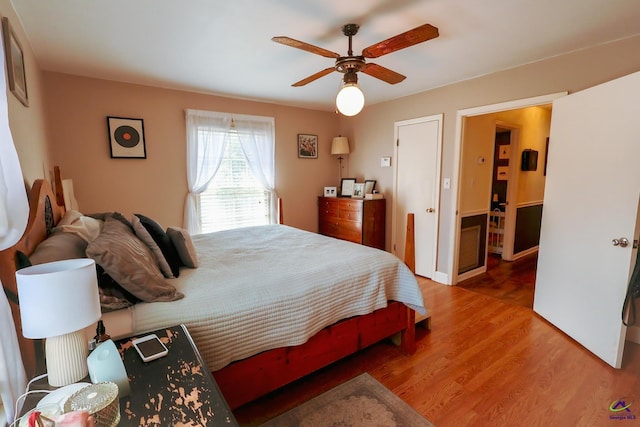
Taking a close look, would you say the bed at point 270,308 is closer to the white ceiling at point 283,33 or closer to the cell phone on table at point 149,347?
the cell phone on table at point 149,347

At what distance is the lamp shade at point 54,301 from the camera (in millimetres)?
866

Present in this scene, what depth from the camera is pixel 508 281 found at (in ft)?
12.3

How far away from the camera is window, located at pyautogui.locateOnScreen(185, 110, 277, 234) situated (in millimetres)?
3775

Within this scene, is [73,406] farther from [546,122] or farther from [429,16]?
[546,122]

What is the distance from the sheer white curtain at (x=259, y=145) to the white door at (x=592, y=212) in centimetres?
322

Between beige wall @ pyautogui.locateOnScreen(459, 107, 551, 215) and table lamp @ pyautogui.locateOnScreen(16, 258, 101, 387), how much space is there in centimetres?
357

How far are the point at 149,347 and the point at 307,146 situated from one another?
3.89 metres

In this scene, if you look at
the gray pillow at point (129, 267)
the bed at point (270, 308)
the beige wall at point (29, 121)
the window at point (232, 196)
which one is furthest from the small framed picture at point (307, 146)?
the gray pillow at point (129, 267)

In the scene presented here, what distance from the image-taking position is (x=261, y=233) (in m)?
3.19

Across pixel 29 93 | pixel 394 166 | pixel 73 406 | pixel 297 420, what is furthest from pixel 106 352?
pixel 394 166

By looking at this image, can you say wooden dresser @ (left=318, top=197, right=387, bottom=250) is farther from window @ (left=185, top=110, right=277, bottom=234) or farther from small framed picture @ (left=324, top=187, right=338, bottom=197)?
window @ (left=185, top=110, right=277, bottom=234)

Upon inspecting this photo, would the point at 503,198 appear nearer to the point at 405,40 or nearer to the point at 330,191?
the point at 330,191

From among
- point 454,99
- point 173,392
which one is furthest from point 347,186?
point 173,392

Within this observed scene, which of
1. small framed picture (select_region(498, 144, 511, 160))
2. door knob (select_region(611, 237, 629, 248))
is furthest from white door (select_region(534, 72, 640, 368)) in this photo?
small framed picture (select_region(498, 144, 511, 160))
